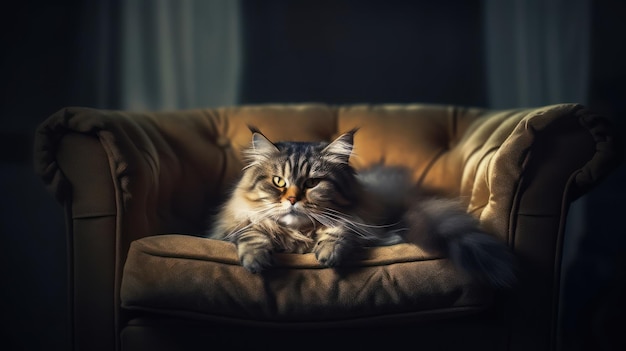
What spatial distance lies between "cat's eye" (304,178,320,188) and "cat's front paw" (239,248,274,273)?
0.25m

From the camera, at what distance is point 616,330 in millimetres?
1705

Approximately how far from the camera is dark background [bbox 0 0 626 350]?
2244 mm

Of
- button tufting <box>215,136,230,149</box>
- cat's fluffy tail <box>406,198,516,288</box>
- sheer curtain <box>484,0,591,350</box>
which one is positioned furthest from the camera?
sheer curtain <box>484,0,591,350</box>

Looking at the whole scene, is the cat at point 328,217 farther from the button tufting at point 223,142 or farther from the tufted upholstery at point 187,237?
the button tufting at point 223,142

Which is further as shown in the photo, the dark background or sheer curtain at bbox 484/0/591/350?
sheer curtain at bbox 484/0/591/350

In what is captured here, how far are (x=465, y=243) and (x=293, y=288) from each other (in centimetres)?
40

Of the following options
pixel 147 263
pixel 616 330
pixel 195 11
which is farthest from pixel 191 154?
pixel 616 330

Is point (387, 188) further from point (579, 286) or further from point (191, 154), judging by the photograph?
point (579, 286)

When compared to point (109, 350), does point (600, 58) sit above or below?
above

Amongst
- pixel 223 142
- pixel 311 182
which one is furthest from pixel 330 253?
pixel 223 142

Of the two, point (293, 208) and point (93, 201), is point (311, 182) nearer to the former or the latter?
point (293, 208)

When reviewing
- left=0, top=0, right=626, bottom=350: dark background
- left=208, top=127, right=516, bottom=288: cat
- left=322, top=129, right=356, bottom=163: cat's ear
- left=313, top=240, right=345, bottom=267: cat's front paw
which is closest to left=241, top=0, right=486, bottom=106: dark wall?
left=0, top=0, right=626, bottom=350: dark background

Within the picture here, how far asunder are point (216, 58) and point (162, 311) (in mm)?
1526

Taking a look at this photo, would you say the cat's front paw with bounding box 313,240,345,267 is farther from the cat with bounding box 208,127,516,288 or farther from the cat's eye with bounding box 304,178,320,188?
the cat's eye with bounding box 304,178,320,188
